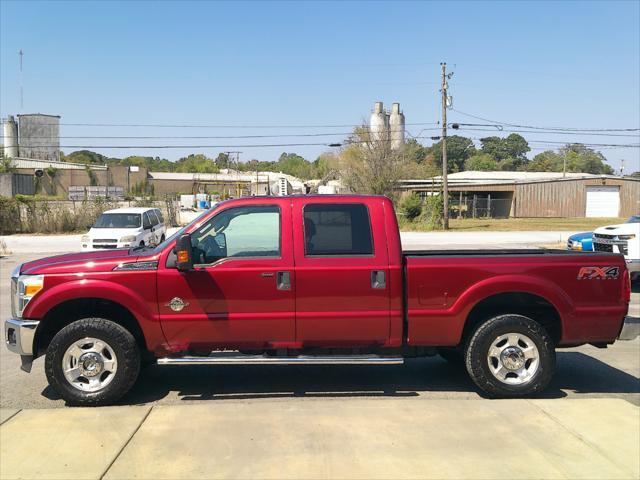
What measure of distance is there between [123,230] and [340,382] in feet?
48.8

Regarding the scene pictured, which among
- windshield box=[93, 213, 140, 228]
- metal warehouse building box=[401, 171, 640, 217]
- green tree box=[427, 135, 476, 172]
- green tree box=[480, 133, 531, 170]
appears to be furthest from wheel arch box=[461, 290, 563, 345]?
green tree box=[480, 133, 531, 170]

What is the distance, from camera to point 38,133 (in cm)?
9094

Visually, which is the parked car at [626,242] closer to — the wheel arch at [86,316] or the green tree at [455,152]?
the wheel arch at [86,316]

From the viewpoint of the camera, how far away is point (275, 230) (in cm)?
535

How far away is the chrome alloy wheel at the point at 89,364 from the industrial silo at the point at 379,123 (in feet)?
156

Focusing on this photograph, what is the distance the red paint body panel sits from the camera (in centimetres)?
517

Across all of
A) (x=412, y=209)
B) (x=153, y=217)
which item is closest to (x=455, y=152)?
(x=412, y=209)

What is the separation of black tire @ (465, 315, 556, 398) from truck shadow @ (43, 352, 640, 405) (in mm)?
303

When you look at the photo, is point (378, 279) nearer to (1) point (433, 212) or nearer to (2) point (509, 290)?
(2) point (509, 290)

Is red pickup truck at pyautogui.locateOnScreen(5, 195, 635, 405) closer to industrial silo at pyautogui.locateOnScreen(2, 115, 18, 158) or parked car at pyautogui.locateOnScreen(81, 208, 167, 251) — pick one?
parked car at pyautogui.locateOnScreen(81, 208, 167, 251)

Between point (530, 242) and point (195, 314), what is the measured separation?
25.2 m

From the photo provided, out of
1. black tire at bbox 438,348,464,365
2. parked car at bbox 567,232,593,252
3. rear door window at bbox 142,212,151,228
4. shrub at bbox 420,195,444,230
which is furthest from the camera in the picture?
shrub at bbox 420,195,444,230

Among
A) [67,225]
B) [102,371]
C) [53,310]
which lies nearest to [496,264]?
[102,371]

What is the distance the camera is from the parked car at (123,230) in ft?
61.0
